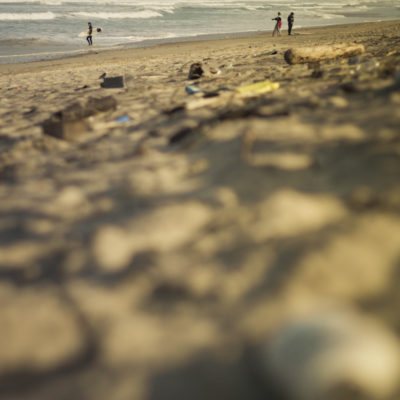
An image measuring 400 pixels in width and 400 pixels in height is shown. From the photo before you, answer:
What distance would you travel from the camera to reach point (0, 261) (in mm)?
1172

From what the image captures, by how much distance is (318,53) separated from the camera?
420 centimetres

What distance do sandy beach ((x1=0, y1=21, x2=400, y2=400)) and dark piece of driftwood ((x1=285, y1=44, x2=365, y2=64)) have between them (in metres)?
2.49

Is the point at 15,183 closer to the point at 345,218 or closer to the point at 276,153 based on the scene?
the point at 276,153

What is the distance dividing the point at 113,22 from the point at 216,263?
26.4 meters

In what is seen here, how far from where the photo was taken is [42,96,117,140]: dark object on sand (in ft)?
7.82

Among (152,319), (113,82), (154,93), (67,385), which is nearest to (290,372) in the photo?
(152,319)

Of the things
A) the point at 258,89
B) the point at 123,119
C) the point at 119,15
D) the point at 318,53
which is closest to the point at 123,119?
the point at 123,119

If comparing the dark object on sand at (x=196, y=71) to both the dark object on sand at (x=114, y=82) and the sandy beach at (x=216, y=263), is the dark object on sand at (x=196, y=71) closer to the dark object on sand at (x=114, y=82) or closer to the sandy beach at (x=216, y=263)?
the dark object on sand at (x=114, y=82)

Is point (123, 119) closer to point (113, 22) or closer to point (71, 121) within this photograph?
point (71, 121)

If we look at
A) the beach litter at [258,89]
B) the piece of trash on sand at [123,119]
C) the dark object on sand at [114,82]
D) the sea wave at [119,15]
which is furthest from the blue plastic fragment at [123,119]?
the sea wave at [119,15]

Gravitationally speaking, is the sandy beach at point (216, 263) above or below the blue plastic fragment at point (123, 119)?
below

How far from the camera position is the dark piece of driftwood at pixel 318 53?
13.7 ft

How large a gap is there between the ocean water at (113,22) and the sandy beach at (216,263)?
11.8 metres

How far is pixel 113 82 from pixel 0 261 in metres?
3.45
